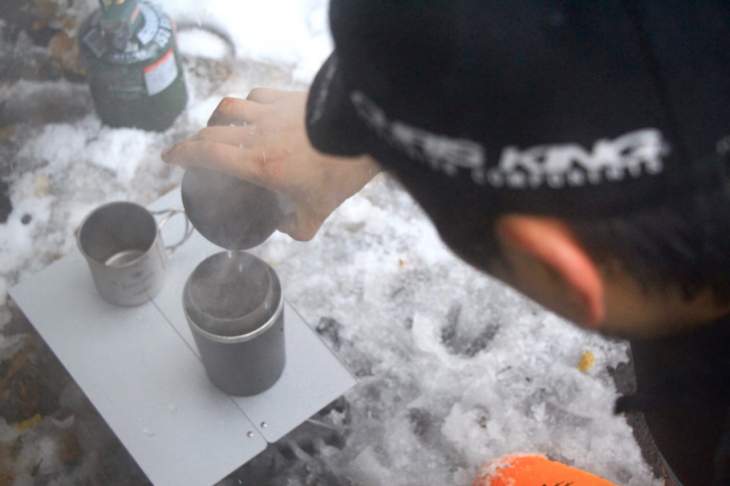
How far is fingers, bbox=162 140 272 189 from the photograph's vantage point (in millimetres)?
964

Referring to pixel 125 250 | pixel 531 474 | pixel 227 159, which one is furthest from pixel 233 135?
pixel 531 474

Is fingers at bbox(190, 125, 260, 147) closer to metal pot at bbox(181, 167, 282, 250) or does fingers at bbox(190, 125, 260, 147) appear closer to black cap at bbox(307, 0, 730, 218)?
metal pot at bbox(181, 167, 282, 250)

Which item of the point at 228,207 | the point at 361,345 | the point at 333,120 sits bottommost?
the point at 361,345

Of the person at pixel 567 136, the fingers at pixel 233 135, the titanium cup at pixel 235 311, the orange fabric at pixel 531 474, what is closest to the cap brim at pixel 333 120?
the person at pixel 567 136

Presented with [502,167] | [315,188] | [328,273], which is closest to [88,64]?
[328,273]

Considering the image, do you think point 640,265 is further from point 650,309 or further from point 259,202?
point 259,202

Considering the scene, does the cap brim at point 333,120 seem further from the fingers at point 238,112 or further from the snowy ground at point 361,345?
the snowy ground at point 361,345

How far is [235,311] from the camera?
113 centimetres

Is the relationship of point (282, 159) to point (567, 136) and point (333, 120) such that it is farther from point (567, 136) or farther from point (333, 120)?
point (567, 136)

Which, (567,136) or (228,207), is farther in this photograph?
(228,207)

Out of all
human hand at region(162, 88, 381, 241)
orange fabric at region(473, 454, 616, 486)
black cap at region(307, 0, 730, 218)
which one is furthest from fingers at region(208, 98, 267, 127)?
orange fabric at region(473, 454, 616, 486)

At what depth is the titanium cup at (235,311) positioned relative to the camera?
3.59 ft

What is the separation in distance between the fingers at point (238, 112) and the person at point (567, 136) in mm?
447

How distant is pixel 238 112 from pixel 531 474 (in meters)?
0.92
